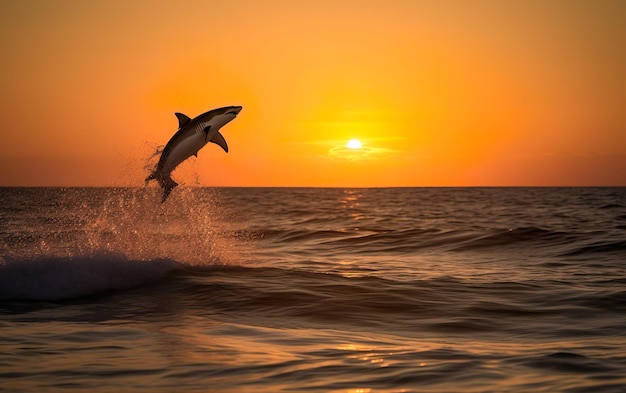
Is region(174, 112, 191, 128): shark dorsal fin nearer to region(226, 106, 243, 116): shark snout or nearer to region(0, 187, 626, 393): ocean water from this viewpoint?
region(226, 106, 243, 116): shark snout

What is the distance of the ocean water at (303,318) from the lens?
25.1 feet

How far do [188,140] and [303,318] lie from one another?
12.1 ft

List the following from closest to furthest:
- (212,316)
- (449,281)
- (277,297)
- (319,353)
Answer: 1. (319,353)
2. (212,316)
3. (277,297)
4. (449,281)

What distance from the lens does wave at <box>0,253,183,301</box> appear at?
544 inches

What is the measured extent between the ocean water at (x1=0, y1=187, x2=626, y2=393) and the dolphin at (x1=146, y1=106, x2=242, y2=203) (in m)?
2.38

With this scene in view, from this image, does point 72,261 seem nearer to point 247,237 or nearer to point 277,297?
point 277,297

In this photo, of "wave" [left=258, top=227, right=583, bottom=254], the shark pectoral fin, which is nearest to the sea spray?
the shark pectoral fin

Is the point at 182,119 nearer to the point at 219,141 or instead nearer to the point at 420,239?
the point at 219,141

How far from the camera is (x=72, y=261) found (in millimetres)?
15680

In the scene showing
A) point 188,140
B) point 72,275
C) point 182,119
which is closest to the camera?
point 188,140

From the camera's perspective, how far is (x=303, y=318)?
38.0ft

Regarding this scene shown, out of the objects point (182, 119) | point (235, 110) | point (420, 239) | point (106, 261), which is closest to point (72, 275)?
point (106, 261)

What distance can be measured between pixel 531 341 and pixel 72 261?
409 inches

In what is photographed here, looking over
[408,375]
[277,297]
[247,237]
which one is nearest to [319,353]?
[408,375]
